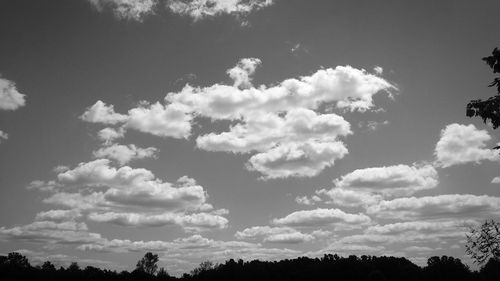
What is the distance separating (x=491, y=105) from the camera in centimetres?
Answer: 1600

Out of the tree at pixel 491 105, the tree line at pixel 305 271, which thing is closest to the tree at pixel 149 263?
the tree line at pixel 305 271

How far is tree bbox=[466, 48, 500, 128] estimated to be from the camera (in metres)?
Answer: 16.0

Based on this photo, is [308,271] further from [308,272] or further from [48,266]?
[48,266]

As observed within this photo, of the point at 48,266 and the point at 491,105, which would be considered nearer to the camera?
the point at 491,105

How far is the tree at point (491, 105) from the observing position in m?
16.0

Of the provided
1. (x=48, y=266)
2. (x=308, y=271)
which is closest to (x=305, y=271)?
(x=308, y=271)

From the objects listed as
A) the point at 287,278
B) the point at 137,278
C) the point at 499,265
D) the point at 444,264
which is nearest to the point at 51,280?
the point at 137,278

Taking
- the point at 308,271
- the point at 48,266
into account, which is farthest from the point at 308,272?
the point at 48,266

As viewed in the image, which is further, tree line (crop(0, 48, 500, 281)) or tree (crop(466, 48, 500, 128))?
tree line (crop(0, 48, 500, 281))

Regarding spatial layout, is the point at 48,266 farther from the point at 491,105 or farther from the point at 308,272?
the point at 491,105

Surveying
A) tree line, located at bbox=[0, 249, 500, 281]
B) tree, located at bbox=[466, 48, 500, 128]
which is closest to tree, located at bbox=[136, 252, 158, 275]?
tree line, located at bbox=[0, 249, 500, 281]

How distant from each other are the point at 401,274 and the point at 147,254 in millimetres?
105497

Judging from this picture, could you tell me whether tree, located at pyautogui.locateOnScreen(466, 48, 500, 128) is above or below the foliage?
above

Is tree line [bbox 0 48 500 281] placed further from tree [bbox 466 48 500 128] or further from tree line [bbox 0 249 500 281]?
tree [bbox 466 48 500 128]
